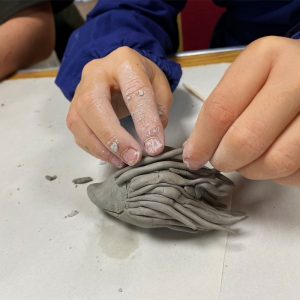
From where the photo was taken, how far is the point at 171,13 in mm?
1000

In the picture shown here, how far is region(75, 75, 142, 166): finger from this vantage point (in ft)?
1.99

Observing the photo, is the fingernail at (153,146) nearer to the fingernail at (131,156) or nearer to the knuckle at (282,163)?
the fingernail at (131,156)

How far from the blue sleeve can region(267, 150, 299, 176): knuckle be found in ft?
1.22

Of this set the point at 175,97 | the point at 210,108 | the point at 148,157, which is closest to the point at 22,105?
the point at 175,97

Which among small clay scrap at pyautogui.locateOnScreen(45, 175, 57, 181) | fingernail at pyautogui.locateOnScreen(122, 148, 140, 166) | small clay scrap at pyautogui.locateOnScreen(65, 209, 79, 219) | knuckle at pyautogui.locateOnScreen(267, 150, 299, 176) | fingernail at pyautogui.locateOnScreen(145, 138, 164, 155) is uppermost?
knuckle at pyautogui.locateOnScreen(267, 150, 299, 176)

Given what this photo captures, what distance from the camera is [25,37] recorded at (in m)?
1.11

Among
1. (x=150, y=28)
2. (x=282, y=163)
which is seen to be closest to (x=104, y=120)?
(x=282, y=163)

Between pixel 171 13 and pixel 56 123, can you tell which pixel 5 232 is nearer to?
pixel 56 123

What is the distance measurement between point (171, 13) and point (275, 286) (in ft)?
2.31

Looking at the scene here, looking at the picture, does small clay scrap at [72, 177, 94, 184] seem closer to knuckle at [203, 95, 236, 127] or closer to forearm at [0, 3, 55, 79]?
knuckle at [203, 95, 236, 127]

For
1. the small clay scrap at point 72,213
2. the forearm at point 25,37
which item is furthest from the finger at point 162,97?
the forearm at point 25,37

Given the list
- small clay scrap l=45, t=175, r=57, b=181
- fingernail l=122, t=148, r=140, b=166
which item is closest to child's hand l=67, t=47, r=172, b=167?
fingernail l=122, t=148, r=140, b=166

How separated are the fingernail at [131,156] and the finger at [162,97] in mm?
91

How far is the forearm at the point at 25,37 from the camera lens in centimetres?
108
